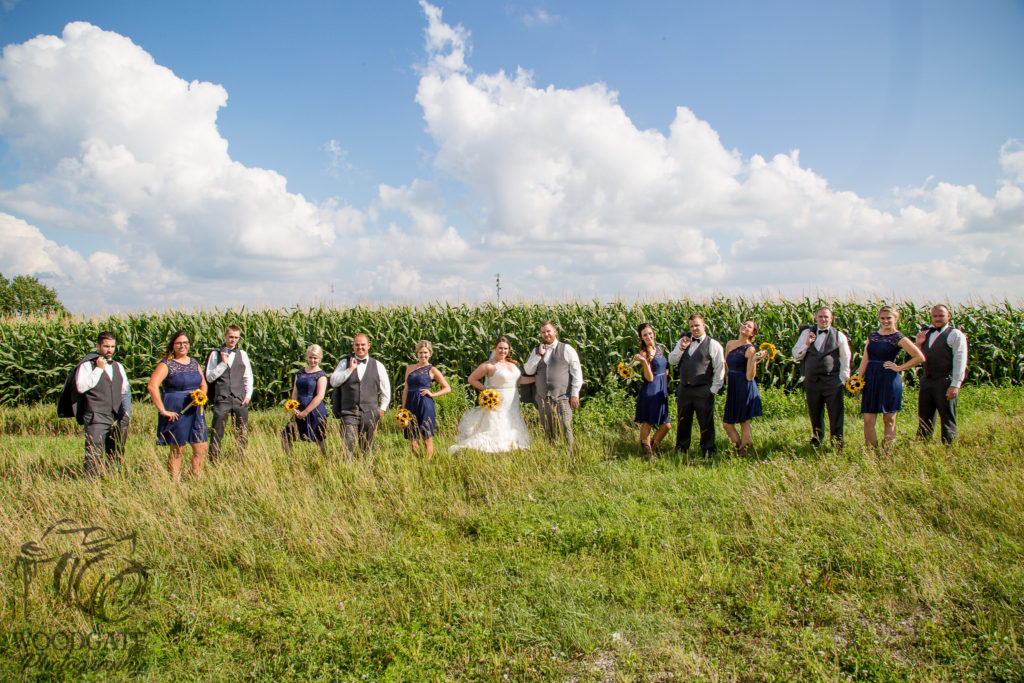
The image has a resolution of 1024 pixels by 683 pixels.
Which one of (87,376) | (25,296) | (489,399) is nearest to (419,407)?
(489,399)

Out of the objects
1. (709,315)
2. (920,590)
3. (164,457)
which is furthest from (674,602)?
(709,315)

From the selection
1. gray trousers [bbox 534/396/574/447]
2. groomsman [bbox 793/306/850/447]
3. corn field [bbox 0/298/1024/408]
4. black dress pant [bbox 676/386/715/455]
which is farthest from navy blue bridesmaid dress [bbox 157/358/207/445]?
groomsman [bbox 793/306/850/447]

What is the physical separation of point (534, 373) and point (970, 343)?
13.2 meters

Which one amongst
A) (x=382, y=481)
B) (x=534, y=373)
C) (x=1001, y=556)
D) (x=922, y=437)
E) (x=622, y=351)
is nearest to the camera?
(x=1001, y=556)

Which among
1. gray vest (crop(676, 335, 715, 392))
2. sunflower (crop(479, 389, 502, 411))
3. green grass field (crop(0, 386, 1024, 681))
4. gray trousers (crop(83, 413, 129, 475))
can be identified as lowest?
green grass field (crop(0, 386, 1024, 681))

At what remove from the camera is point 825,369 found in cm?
783

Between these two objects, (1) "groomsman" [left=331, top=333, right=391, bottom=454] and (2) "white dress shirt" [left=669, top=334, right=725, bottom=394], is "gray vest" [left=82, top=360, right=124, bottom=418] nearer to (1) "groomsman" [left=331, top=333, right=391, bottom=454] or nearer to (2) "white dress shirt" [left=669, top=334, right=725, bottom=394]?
(1) "groomsman" [left=331, top=333, right=391, bottom=454]

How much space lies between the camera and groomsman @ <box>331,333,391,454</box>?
26.0 ft

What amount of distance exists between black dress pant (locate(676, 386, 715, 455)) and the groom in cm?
146

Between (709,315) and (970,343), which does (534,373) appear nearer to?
(709,315)

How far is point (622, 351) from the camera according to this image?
43.5 ft

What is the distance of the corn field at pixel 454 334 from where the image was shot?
1354 centimetres
